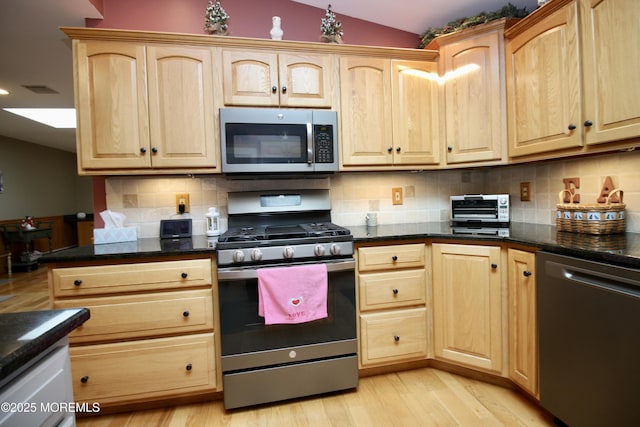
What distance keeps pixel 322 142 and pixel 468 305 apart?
4.37 feet

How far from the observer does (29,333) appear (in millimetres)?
620


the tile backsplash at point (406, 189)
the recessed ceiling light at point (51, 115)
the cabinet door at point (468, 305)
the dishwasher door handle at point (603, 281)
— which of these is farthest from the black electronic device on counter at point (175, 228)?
the recessed ceiling light at point (51, 115)

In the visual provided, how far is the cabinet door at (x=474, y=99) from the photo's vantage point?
2023 millimetres

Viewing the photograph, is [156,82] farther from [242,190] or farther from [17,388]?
[17,388]

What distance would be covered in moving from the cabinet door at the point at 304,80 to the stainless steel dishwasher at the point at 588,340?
1.54 m

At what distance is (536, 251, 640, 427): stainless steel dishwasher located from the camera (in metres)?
1.13

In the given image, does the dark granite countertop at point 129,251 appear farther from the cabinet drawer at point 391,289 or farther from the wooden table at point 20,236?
the wooden table at point 20,236

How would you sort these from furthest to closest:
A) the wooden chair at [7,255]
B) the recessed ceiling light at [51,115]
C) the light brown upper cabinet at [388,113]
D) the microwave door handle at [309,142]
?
the wooden chair at [7,255] < the recessed ceiling light at [51,115] < the light brown upper cabinet at [388,113] < the microwave door handle at [309,142]

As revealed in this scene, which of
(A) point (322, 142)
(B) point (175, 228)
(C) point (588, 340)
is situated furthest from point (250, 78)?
(C) point (588, 340)

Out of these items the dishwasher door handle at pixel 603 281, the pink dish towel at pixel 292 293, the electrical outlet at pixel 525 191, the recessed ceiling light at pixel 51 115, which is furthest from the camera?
the recessed ceiling light at pixel 51 115

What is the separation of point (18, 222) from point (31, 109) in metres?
2.86

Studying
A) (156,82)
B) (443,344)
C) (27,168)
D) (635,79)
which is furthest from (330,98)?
(27,168)

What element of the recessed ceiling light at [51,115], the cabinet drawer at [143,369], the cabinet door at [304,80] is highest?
the recessed ceiling light at [51,115]

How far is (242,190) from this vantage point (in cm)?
226
